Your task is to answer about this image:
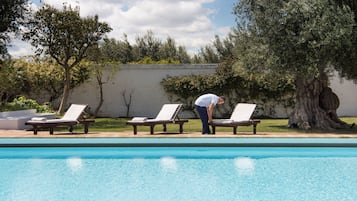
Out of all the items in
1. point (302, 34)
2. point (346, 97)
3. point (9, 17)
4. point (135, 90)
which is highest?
point (9, 17)

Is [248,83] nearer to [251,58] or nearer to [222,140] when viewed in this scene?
[251,58]

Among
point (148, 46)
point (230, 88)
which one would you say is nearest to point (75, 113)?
point (230, 88)

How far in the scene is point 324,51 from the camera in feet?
44.9

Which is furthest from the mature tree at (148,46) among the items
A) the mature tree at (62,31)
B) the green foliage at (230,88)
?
the mature tree at (62,31)

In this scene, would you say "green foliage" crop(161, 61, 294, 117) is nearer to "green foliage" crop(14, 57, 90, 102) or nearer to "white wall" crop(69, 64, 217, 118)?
"white wall" crop(69, 64, 217, 118)

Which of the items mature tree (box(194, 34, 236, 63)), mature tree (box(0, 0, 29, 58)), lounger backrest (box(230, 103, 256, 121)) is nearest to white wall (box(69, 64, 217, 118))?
mature tree (box(0, 0, 29, 58))

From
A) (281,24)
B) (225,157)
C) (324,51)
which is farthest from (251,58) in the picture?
(225,157)

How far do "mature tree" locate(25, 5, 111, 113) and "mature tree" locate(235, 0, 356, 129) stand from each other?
6502mm

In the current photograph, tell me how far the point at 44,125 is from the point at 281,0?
7737mm

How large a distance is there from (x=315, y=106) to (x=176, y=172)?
855 centimetres

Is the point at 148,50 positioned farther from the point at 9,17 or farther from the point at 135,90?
the point at 9,17

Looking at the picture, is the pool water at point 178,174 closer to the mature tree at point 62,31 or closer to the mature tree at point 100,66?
the mature tree at point 62,31

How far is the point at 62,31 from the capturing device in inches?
771

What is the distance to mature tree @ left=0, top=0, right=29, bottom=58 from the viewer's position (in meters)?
16.8
